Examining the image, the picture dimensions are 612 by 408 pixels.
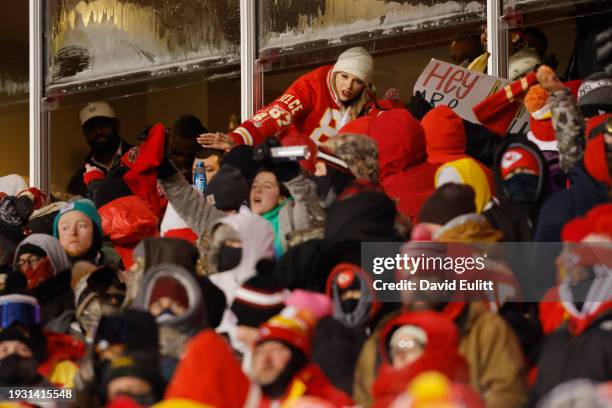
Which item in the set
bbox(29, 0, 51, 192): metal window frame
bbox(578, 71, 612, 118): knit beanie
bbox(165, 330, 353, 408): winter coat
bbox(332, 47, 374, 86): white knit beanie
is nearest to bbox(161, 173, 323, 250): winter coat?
bbox(165, 330, 353, 408): winter coat

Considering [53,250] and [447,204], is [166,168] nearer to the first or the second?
[53,250]

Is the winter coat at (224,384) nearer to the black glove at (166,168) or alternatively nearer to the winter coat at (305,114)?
the black glove at (166,168)

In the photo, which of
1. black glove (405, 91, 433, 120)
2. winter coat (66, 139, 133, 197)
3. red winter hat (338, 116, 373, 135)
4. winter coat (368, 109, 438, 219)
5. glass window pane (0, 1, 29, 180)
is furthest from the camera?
glass window pane (0, 1, 29, 180)

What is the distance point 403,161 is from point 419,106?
37.8 inches

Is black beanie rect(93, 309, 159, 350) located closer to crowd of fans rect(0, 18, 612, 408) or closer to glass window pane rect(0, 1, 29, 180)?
crowd of fans rect(0, 18, 612, 408)

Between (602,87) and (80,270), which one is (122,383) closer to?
(80,270)

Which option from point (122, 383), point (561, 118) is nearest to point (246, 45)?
point (561, 118)

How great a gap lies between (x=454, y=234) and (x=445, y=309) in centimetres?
50

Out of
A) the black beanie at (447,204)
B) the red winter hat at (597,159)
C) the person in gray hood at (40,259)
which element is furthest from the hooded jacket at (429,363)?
the person in gray hood at (40,259)

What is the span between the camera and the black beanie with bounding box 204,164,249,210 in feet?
21.1

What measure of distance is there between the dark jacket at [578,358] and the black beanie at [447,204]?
2.86 feet

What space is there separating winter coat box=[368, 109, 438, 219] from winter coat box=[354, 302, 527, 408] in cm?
137

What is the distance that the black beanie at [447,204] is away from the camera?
5214mm

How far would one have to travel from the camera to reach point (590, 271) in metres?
4.66
